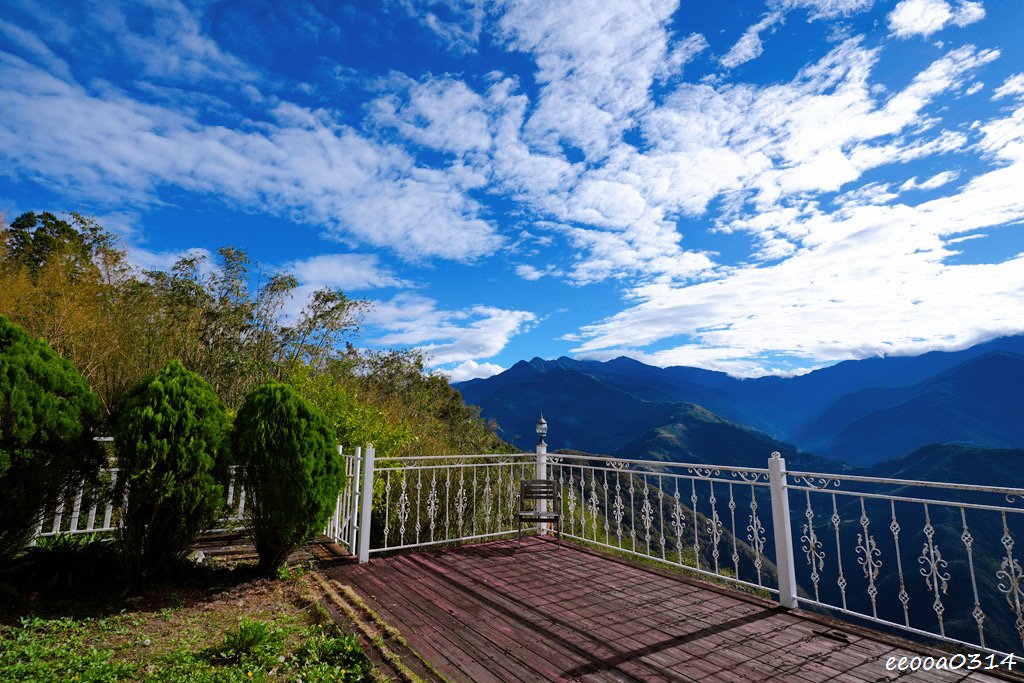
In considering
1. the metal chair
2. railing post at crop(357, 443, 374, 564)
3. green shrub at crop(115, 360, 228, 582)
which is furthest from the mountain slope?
green shrub at crop(115, 360, 228, 582)

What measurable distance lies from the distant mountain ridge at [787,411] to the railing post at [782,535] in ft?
191

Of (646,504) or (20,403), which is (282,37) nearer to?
(20,403)

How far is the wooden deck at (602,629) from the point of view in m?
2.74

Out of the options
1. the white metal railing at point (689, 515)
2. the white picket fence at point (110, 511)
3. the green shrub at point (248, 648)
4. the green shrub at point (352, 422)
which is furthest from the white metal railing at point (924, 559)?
the green shrub at point (352, 422)

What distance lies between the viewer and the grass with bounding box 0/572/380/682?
2529 millimetres

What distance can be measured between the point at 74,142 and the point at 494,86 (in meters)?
5.11

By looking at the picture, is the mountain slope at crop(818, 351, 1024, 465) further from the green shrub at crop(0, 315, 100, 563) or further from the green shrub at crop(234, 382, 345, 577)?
the green shrub at crop(0, 315, 100, 563)

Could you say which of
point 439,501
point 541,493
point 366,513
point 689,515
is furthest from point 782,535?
point 439,501

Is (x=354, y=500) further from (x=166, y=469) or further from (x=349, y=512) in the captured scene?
(x=166, y=469)

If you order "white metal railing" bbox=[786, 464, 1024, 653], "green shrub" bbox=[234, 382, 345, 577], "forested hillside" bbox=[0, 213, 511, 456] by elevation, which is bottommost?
"white metal railing" bbox=[786, 464, 1024, 653]

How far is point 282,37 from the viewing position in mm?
5527

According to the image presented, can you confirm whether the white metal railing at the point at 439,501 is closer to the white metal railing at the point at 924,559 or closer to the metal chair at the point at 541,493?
the metal chair at the point at 541,493

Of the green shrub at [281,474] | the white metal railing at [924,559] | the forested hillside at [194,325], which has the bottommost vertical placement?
the white metal railing at [924,559]

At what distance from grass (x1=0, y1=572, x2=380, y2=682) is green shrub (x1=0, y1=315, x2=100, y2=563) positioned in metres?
0.65
